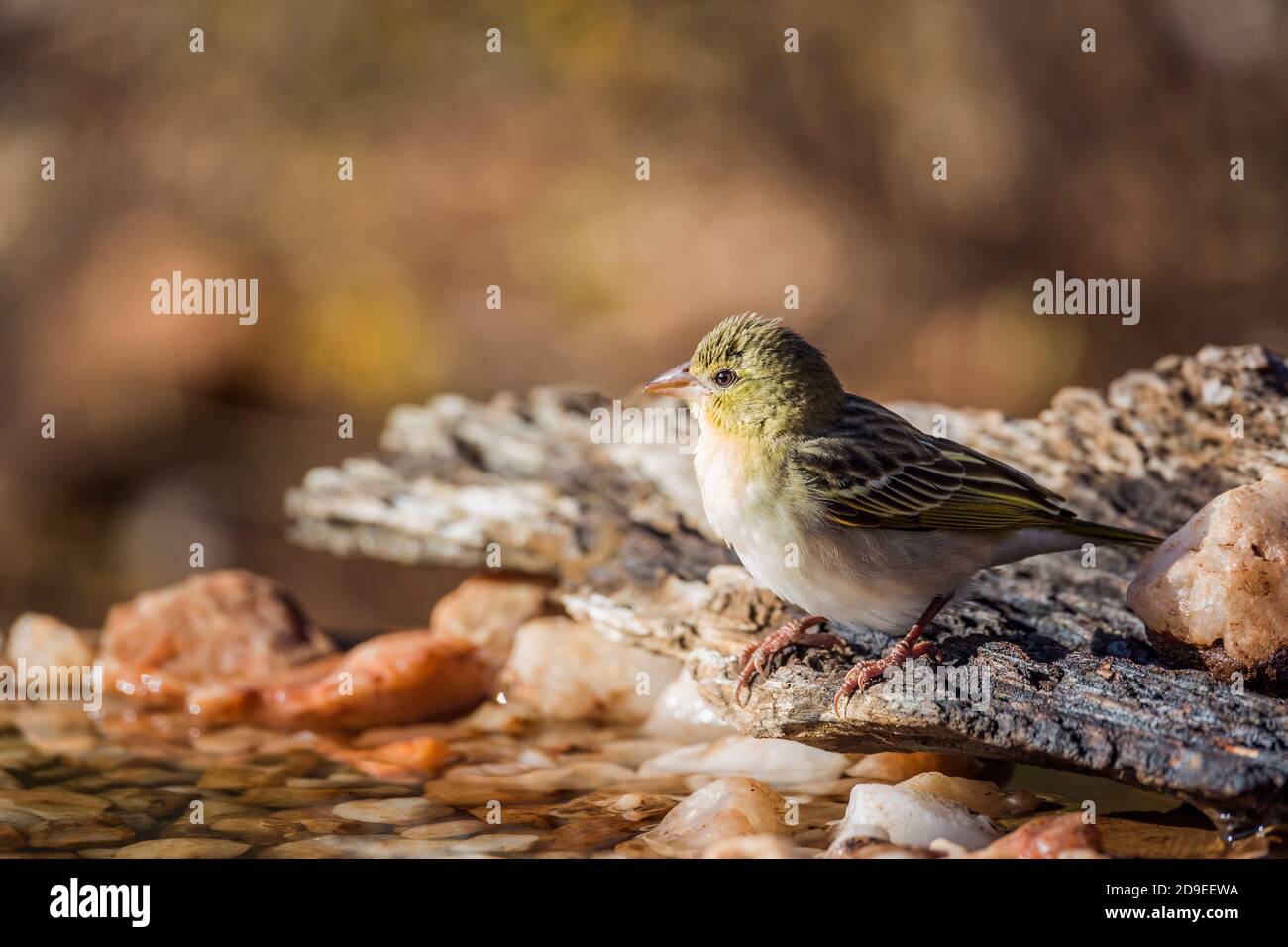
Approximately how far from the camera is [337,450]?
804 centimetres

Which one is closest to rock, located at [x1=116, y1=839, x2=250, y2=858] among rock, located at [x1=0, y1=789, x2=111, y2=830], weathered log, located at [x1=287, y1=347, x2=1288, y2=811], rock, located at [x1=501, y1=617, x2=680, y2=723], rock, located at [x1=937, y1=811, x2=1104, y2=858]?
rock, located at [x1=0, y1=789, x2=111, y2=830]

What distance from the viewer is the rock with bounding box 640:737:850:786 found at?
4.09 metres

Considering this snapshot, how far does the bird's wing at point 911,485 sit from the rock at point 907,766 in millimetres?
771

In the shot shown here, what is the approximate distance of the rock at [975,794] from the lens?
3.58 metres

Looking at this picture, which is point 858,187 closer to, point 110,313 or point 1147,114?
point 1147,114

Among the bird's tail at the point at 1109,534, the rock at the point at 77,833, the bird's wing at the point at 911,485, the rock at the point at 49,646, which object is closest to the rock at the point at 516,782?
the rock at the point at 77,833

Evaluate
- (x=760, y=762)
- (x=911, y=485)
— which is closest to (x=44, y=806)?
(x=760, y=762)

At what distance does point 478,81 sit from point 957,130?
3.14 m

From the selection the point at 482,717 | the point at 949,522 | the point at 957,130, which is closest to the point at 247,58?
the point at 957,130

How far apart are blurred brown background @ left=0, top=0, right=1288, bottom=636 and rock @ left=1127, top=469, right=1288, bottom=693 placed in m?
4.21

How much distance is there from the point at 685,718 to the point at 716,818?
3.81ft

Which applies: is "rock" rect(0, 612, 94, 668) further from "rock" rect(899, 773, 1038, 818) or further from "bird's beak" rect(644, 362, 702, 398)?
"rock" rect(899, 773, 1038, 818)
